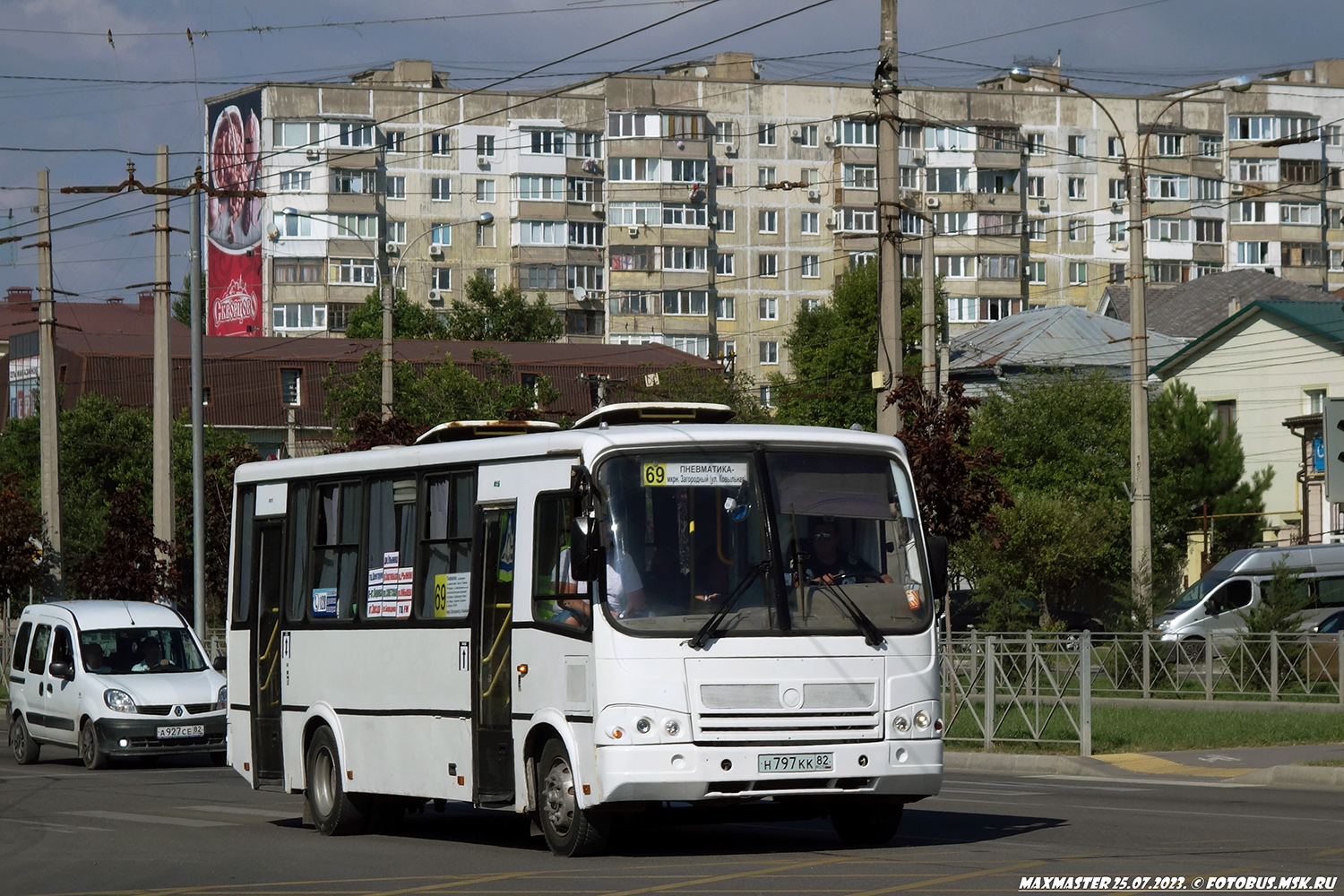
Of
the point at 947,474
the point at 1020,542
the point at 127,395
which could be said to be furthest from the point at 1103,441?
the point at 127,395

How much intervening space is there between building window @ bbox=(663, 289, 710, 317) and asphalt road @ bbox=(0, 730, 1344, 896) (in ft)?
286

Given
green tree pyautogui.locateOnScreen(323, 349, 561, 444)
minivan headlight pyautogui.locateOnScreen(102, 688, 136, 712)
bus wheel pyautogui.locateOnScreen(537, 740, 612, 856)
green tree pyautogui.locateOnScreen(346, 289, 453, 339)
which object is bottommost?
minivan headlight pyautogui.locateOnScreen(102, 688, 136, 712)

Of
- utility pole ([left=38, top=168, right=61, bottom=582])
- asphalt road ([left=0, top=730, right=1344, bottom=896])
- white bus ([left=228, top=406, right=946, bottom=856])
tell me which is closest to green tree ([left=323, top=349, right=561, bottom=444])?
utility pole ([left=38, top=168, right=61, bottom=582])

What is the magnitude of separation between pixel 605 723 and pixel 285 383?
7907 cm

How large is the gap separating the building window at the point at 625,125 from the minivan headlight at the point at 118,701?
82.7 metres

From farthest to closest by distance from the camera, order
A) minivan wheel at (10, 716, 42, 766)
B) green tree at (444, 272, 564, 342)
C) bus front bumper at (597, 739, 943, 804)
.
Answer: green tree at (444, 272, 564, 342)
minivan wheel at (10, 716, 42, 766)
bus front bumper at (597, 739, 943, 804)

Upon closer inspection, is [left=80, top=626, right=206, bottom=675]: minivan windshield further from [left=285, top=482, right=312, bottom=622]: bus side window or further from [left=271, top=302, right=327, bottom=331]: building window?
[left=271, top=302, right=327, bottom=331]: building window

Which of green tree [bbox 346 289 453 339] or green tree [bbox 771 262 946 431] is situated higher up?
green tree [bbox 346 289 453 339]

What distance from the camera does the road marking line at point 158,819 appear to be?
609 inches

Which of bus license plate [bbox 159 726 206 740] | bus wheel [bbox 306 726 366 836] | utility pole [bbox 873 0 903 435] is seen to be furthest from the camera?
bus license plate [bbox 159 726 206 740]

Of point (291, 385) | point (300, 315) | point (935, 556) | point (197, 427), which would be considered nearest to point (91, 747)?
point (197, 427)

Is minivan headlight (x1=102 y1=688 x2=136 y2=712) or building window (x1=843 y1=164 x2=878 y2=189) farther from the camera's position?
building window (x1=843 y1=164 x2=878 y2=189)

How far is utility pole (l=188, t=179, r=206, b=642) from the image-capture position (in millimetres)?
33031

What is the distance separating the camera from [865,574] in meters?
12.4
